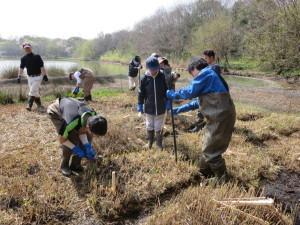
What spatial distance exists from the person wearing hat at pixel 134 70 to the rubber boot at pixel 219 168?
7.75 m

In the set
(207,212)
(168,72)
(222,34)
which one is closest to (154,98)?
(168,72)

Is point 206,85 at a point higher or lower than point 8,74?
higher

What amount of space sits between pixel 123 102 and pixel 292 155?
6.01 meters

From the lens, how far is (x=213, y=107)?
4.67 m

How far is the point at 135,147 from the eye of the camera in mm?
6168

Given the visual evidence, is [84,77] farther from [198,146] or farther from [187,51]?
[187,51]

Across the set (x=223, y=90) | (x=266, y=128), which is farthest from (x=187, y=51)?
(x=223, y=90)

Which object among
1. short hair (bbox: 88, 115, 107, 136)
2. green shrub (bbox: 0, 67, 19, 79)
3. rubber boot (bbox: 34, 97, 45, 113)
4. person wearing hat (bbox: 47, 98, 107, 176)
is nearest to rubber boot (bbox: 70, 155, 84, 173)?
person wearing hat (bbox: 47, 98, 107, 176)

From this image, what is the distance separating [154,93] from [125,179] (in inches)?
66.5

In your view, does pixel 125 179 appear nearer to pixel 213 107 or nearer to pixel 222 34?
pixel 213 107

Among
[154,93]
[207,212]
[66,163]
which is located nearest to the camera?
[207,212]

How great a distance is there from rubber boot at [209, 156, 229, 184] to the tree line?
8.04 meters

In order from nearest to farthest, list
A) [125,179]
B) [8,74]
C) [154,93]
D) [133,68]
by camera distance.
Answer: [125,179]
[154,93]
[133,68]
[8,74]

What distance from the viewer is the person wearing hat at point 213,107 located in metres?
4.61
